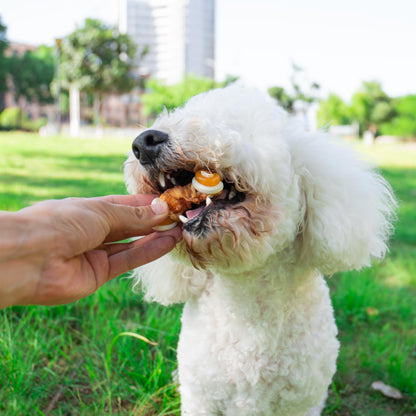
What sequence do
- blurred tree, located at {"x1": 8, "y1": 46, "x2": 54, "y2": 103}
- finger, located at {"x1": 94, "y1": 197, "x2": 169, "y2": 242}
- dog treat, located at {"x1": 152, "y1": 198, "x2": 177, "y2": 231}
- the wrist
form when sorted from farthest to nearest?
blurred tree, located at {"x1": 8, "y1": 46, "x2": 54, "y2": 103} → dog treat, located at {"x1": 152, "y1": 198, "x2": 177, "y2": 231} → finger, located at {"x1": 94, "y1": 197, "x2": 169, "y2": 242} → the wrist

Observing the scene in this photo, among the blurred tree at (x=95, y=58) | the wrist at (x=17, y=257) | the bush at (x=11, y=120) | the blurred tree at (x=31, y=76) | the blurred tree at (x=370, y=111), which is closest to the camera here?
the wrist at (x=17, y=257)

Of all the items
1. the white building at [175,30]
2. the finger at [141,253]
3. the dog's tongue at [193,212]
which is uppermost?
the white building at [175,30]

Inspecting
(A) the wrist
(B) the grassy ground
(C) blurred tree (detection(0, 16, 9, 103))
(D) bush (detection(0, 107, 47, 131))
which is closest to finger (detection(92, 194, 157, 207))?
(A) the wrist

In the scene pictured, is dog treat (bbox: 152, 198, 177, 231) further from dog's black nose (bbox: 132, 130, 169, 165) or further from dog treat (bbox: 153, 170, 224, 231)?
dog's black nose (bbox: 132, 130, 169, 165)

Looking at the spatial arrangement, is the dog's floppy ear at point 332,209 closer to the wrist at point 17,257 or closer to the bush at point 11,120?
the wrist at point 17,257

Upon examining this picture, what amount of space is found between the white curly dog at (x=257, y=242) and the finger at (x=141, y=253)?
87mm

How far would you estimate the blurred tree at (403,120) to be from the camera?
149ft

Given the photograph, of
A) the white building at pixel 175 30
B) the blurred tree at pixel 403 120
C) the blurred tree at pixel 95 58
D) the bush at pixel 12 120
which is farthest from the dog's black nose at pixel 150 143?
the white building at pixel 175 30

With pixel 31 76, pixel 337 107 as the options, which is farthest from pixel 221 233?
pixel 337 107

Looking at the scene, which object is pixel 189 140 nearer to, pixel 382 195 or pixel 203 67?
pixel 382 195

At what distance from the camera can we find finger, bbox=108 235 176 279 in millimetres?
1374

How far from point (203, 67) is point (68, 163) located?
278 feet

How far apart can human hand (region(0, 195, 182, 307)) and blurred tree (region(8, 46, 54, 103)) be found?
165ft

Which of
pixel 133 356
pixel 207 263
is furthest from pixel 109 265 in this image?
pixel 133 356
